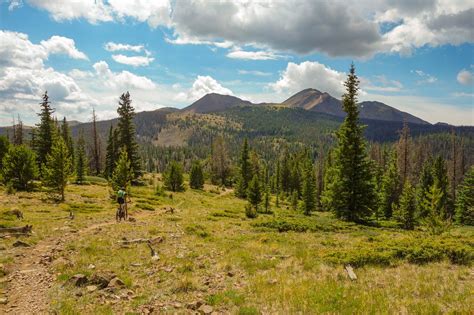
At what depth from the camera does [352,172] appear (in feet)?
110

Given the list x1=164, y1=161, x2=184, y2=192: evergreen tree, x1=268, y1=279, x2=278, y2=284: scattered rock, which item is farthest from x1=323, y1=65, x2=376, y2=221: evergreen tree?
x1=164, y1=161, x2=184, y2=192: evergreen tree

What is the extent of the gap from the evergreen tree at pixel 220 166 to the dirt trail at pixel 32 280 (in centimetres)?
8618

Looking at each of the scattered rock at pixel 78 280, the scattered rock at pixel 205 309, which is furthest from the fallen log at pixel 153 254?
the scattered rock at pixel 205 309

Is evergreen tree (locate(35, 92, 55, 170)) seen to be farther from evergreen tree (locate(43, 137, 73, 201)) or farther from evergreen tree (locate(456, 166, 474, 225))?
evergreen tree (locate(456, 166, 474, 225))

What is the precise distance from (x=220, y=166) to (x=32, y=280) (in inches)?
3691

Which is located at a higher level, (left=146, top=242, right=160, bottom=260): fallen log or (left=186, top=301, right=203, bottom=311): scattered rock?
(left=186, top=301, right=203, bottom=311): scattered rock

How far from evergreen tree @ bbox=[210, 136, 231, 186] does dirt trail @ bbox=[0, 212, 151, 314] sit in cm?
8618

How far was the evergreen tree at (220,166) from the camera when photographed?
341 feet

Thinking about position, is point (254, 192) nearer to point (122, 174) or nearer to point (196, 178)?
point (122, 174)

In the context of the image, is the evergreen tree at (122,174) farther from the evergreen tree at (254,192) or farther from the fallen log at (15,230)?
the evergreen tree at (254,192)

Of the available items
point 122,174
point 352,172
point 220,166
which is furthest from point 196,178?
point 352,172

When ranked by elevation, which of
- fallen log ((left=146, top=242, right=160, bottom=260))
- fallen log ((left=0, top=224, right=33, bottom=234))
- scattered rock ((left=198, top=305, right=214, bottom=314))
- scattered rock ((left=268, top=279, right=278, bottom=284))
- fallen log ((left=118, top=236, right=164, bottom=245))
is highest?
scattered rock ((left=198, top=305, right=214, bottom=314))

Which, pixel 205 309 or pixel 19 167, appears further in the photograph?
pixel 19 167

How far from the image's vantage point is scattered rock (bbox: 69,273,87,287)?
11.0 meters
